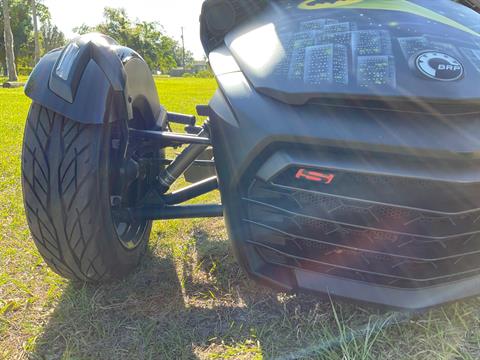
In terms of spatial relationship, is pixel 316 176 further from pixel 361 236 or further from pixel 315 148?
pixel 361 236

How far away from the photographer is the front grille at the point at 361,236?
127 centimetres

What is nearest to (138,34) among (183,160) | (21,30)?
(21,30)

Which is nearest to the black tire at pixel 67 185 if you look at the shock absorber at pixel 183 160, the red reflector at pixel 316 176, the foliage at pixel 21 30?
the shock absorber at pixel 183 160

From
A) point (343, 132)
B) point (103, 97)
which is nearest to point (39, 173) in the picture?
point (103, 97)

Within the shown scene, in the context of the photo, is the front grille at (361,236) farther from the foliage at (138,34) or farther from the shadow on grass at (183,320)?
the foliage at (138,34)

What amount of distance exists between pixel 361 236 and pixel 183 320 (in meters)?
0.82

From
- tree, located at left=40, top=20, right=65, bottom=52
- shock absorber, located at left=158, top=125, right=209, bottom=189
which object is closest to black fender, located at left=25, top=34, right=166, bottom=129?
shock absorber, located at left=158, top=125, right=209, bottom=189

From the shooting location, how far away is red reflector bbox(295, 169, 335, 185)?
1.21 metres

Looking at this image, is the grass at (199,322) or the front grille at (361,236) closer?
the front grille at (361,236)

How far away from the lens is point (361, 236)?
4.38 feet

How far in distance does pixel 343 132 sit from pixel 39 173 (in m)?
1.06

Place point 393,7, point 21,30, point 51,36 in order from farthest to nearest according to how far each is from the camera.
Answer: point 51,36 < point 21,30 < point 393,7

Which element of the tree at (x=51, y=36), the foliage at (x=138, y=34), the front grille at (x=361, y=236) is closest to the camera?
the front grille at (x=361, y=236)

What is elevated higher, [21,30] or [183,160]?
[183,160]
